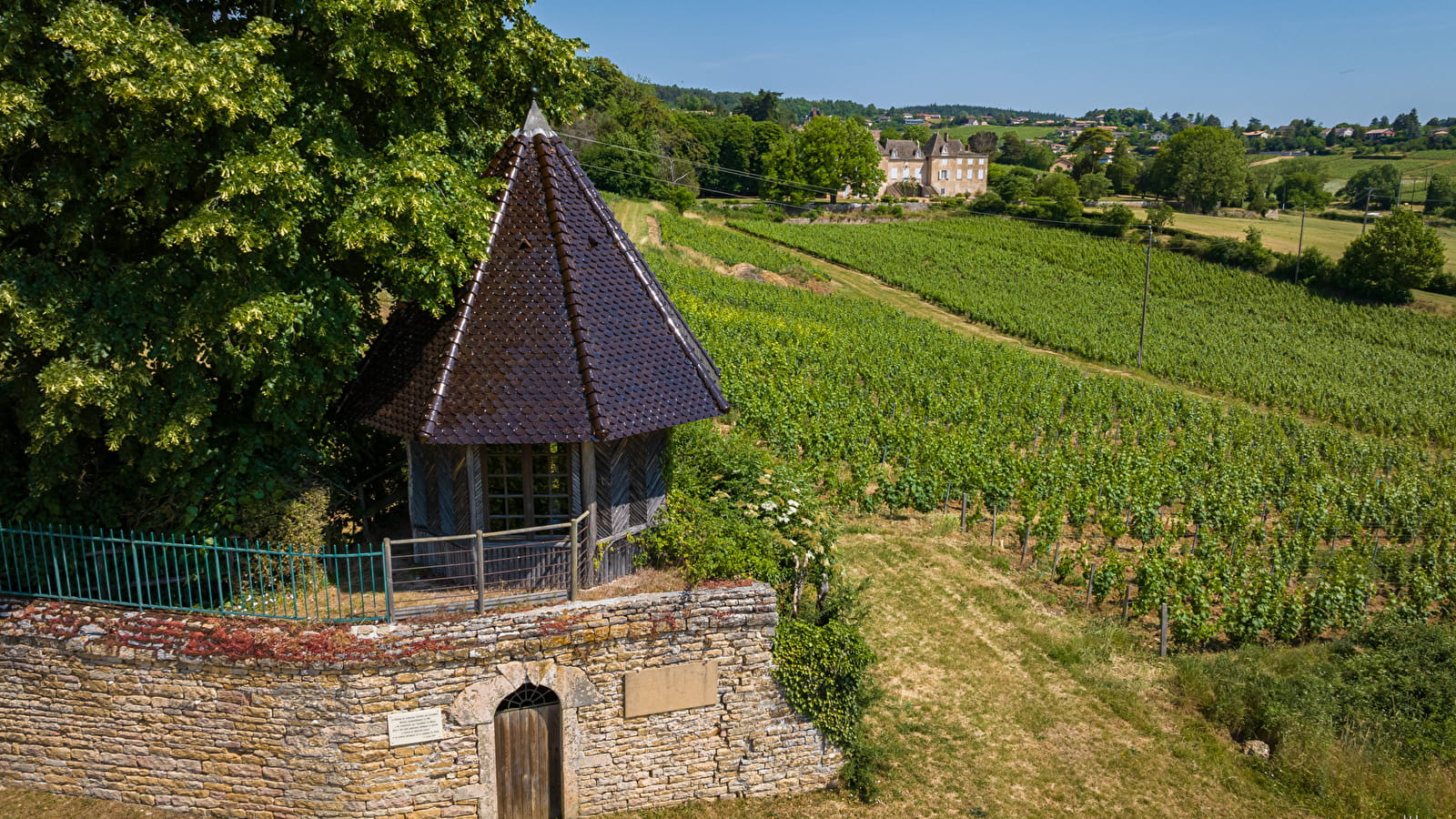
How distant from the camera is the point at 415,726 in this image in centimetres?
1145

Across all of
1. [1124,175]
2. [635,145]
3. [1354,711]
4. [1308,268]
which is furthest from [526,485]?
[1124,175]

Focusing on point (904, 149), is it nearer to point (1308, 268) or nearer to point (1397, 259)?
point (1308, 268)

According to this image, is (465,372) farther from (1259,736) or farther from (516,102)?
(1259,736)

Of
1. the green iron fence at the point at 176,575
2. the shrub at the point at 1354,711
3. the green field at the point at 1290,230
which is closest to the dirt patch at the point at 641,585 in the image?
the green iron fence at the point at 176,575

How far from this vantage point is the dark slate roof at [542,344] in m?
12.3

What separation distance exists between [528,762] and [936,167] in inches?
4792

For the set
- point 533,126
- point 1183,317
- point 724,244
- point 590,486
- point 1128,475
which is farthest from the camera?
point 724,244

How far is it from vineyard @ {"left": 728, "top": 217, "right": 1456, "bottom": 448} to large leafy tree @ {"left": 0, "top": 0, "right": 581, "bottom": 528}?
46685 mm

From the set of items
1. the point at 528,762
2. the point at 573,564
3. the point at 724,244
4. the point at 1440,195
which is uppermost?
the point at 1440,195

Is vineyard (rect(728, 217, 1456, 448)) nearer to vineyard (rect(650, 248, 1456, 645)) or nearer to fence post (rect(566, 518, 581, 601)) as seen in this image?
vineyard (rect(650, 248, 1456, 645))

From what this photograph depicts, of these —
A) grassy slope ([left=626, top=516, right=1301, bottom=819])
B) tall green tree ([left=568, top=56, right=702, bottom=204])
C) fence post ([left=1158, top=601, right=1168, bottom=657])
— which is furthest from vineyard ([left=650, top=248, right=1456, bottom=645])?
tall green tree ([left=568, top=56, right=702, bottom=204])

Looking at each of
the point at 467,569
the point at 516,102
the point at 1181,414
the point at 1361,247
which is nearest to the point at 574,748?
the point at 467,569

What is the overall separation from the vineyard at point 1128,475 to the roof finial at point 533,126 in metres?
13.5

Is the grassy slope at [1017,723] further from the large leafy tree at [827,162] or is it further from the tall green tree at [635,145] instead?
the large leafy tree at [827,162]
